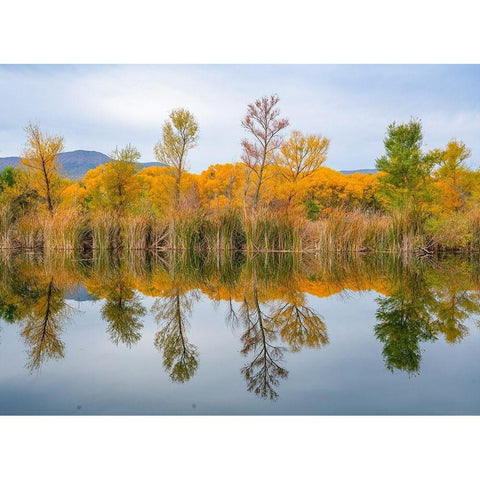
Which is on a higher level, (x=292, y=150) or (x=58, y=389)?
(x=292, y=150)

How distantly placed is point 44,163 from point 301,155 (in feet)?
59.9

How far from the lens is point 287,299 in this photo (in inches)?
204

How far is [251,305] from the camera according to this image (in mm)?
4891

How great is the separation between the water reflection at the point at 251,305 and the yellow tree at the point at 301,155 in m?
26.0

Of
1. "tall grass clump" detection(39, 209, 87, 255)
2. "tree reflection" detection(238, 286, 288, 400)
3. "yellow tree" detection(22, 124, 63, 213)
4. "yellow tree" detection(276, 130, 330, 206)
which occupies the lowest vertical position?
"tree reflection" detection(238, 286, 288, 400)

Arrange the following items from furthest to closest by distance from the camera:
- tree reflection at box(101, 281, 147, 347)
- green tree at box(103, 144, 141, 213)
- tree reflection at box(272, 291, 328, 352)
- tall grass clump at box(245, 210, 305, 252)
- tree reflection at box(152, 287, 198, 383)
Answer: green tree at box(103, 144, 141, 213) < tall grass clump at box(245, 210, 305, 252) < tree reflection at box(101, 281, 147, 347) < tree reflection at box(272, 291, 328, 352) < tree reflection at box(152, 287, 198, 383)

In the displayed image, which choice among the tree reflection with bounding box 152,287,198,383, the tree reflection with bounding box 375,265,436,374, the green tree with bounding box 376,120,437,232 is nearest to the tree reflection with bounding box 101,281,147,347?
the tree reflection with bounding box 152,287,198,383

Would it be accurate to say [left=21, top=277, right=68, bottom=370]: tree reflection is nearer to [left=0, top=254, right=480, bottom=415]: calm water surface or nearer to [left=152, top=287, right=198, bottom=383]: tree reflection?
[left=0, top=254, right=480, bottom=415]: calm water surface

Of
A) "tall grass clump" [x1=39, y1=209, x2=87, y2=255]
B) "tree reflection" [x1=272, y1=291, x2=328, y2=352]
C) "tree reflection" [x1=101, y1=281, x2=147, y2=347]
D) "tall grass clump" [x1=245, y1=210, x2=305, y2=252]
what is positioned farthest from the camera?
"tall grass clump" [x1=39, y1=209, x2=87, y2=255]

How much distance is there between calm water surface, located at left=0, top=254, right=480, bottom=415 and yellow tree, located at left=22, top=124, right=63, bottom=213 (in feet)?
55.3

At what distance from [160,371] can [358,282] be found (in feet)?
14.2

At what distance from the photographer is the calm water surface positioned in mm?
2369

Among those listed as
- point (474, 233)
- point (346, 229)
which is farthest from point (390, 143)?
point (346, 229)

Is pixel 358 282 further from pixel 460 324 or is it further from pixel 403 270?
pixel 460 324
